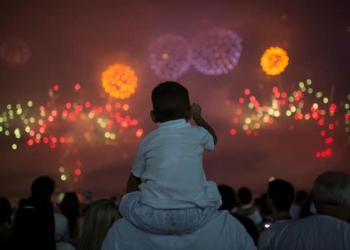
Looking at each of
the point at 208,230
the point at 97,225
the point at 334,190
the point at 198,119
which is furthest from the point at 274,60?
the point at 208,230

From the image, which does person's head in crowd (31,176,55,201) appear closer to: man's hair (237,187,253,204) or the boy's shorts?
the boy's shorts

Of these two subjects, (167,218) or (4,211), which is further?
(4,211)

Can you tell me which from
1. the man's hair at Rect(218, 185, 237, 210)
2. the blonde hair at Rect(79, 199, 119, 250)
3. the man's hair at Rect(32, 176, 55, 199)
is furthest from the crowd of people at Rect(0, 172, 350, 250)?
the man's hair at Rect(218, 185, 237, 210)

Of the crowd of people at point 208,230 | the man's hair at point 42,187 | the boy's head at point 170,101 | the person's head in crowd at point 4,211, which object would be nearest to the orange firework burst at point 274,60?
the person's head in crowd at point 4,211

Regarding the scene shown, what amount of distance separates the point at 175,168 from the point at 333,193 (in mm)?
1227

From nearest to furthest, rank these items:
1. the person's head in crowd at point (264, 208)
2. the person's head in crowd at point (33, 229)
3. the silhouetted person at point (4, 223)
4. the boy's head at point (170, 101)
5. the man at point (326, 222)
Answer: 1. the boy's head at point (170, 101)
2. the man at point (326, 222)
3. the person's head in crowd at point (33, 229)
4. the silhouetted person at point (4, 223)
5. the person's head in crowd at point (264, 208)

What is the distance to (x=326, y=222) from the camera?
3365 millimetres

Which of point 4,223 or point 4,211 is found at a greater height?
point 4,211

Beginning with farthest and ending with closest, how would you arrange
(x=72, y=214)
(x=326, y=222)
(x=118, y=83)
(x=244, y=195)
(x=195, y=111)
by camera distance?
(x=118, y=83)
(x=244, y=195)
(x=72, y=214)
(x=326, y=222)
(x=195, y=111)

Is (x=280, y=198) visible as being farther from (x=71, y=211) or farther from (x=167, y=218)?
(x=71, y=211)

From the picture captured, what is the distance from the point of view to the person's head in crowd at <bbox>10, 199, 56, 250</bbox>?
3641 millimetres

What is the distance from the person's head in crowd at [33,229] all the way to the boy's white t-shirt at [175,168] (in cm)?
122

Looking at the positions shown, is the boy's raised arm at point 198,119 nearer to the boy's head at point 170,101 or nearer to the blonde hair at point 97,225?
the boy's head at point 170,101

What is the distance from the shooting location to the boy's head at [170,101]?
105 inches
